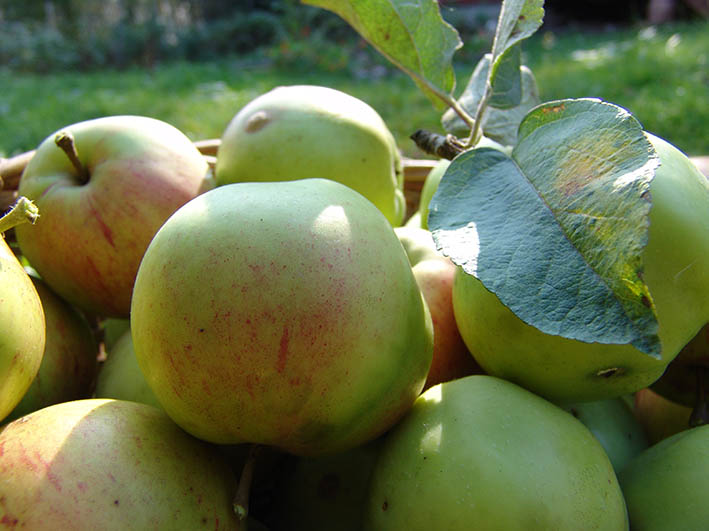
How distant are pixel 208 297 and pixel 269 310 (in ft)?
0.17

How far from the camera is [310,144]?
87 centimetres

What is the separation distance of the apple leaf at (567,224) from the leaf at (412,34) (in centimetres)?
26

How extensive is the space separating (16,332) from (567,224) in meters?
0.50

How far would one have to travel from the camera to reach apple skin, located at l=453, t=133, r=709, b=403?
579mm

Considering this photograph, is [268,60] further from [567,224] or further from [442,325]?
[567,224]

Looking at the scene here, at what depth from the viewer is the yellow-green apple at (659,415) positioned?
853mm

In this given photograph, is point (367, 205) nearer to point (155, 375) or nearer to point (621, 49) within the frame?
point (155, 375)

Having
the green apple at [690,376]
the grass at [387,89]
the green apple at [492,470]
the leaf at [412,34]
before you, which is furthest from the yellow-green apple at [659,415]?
the grass at [387,89]

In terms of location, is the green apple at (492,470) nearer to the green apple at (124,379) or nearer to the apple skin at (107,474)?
the apple skin at (107,474)

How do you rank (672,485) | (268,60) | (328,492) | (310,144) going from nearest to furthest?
1. (672,485)
2. (328,492)
3. (310,144)
4. (268,60)

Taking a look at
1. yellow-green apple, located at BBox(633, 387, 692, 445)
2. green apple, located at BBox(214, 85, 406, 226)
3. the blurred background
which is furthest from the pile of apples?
the blurred background

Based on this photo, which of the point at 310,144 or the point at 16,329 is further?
the point at 310,144

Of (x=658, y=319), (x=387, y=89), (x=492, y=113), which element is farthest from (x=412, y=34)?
(x=387, y=89)

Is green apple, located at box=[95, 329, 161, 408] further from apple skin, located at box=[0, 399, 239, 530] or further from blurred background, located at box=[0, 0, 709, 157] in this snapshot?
blurred background, located at box=[0, 0, 709, 157]
